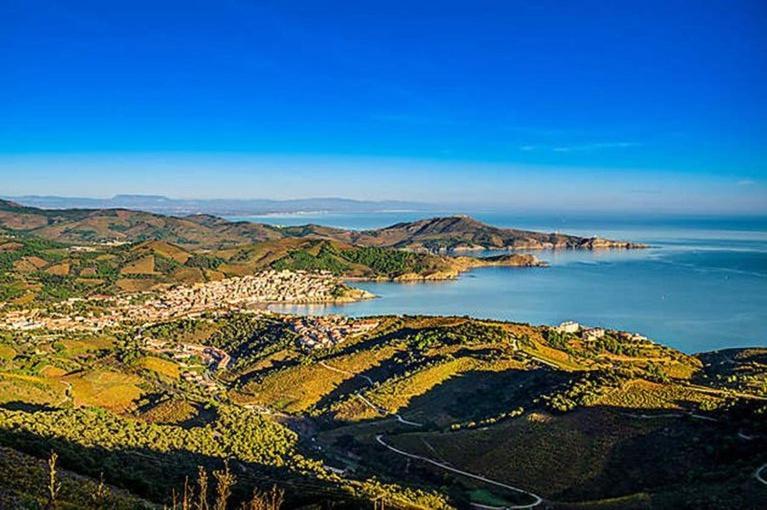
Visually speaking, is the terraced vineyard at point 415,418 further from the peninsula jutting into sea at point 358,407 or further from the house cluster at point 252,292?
the house cluster at point 252,292

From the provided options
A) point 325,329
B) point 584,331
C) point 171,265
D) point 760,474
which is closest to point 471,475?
point 760,474

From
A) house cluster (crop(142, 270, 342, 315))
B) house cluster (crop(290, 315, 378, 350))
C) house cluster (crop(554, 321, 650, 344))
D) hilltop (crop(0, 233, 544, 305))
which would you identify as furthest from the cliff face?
house cluster (crop(554, 321, 650, 344))

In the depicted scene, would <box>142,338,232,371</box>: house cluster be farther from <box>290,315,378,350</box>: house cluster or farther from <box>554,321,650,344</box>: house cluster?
<box>554,321,650,344</box>: house cluster

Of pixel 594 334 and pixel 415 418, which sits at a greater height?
pixel 594 334

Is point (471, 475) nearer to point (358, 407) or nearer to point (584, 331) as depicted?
point (358, 407)

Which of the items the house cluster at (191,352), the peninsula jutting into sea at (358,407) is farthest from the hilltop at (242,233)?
the house cluster at (191,352)
